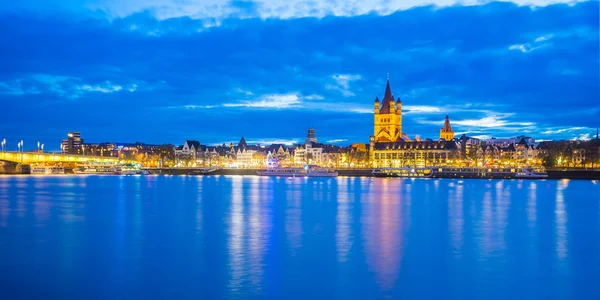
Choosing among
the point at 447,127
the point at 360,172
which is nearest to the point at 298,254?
the point at 360,172

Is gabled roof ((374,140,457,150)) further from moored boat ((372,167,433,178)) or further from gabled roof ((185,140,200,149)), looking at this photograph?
gabled roof ((185,140,200,149))

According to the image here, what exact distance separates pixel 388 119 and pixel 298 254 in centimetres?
15066

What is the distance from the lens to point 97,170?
469ft

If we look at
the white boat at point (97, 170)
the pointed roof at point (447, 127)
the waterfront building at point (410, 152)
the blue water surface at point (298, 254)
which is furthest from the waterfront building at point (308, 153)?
the blue water surface at point (298, 254)

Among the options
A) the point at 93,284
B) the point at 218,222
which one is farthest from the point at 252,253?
the point at 218,222

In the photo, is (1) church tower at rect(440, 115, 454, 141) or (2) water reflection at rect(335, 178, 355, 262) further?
Result: (1) church tower at rect(440, 115, 454, 141)

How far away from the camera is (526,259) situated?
21.4 meters

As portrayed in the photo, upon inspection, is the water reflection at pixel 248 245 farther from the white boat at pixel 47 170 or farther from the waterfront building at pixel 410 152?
the white boat at pixel 47 170

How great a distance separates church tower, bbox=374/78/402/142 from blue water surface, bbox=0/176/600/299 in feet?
427

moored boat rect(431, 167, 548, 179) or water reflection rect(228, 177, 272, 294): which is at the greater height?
moored boat rect(431, 167, 548, 179)

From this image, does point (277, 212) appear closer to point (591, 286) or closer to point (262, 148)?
point (591, 286)

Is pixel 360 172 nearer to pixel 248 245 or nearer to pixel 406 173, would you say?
pixel 406 173

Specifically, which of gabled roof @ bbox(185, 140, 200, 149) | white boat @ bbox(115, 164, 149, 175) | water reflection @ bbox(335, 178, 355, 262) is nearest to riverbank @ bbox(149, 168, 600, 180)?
white boat @ bbox(115, 164, 149, 175)

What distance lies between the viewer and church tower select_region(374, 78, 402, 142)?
169250 mm
